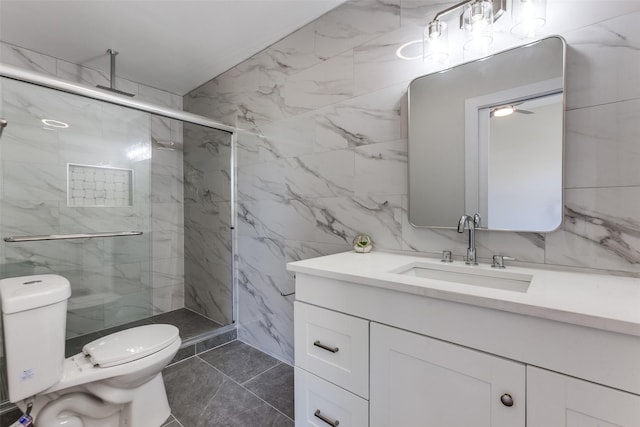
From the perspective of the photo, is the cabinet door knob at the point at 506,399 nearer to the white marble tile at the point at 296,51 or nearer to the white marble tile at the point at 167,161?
the white marble tile at the point at 296,51

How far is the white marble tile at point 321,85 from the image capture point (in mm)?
1617

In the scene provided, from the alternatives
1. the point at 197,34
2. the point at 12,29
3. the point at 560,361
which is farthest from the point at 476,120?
the point at 12,29

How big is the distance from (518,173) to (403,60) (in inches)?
30.2

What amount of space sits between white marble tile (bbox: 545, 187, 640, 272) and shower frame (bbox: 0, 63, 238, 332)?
2071mm

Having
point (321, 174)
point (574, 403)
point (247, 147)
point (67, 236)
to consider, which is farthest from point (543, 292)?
point (67, 236)

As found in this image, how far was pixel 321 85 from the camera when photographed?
173 cm

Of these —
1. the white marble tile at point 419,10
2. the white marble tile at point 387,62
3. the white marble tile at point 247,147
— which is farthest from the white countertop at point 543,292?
the white marble tile at point 247,147

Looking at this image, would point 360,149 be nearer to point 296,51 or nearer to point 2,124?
→ point 296,51

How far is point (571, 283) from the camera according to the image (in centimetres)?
86

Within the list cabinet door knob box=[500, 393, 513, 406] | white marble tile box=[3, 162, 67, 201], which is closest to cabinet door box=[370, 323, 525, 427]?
cabinet door knob box=[500, 393, 513, 406]

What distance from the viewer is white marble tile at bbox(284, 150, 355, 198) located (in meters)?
1.62

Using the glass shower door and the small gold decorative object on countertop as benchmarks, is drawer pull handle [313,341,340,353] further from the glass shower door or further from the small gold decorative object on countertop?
the glass shower door

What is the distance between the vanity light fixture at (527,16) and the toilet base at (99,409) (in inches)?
89.3

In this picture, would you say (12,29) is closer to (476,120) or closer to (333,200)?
(333,200)
